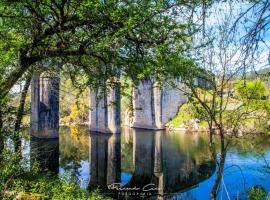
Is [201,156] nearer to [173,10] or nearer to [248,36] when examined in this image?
[173,10]

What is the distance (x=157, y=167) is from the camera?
27391 mm

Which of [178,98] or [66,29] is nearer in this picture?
[66,29]

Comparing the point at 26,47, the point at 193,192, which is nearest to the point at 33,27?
the point at 26,47

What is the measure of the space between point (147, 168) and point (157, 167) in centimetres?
82

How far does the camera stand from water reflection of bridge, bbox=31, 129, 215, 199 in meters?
20.6

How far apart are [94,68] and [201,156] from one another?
2161 centimetres

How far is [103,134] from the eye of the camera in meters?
51.9

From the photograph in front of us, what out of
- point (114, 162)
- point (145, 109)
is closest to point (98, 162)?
point (114, 162)

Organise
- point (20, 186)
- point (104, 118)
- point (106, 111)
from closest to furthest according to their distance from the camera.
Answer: point (20, 186)
point (104, 118)
point (106, 111)

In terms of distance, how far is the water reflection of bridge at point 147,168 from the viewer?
20641 millimetres

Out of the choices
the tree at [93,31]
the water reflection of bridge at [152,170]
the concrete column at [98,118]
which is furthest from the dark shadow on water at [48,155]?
the concrete column at [98,118]

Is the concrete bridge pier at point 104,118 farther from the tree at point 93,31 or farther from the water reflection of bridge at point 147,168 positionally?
the tree at point 93,31

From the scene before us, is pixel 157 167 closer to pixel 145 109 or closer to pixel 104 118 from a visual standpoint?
pixel 104 118
